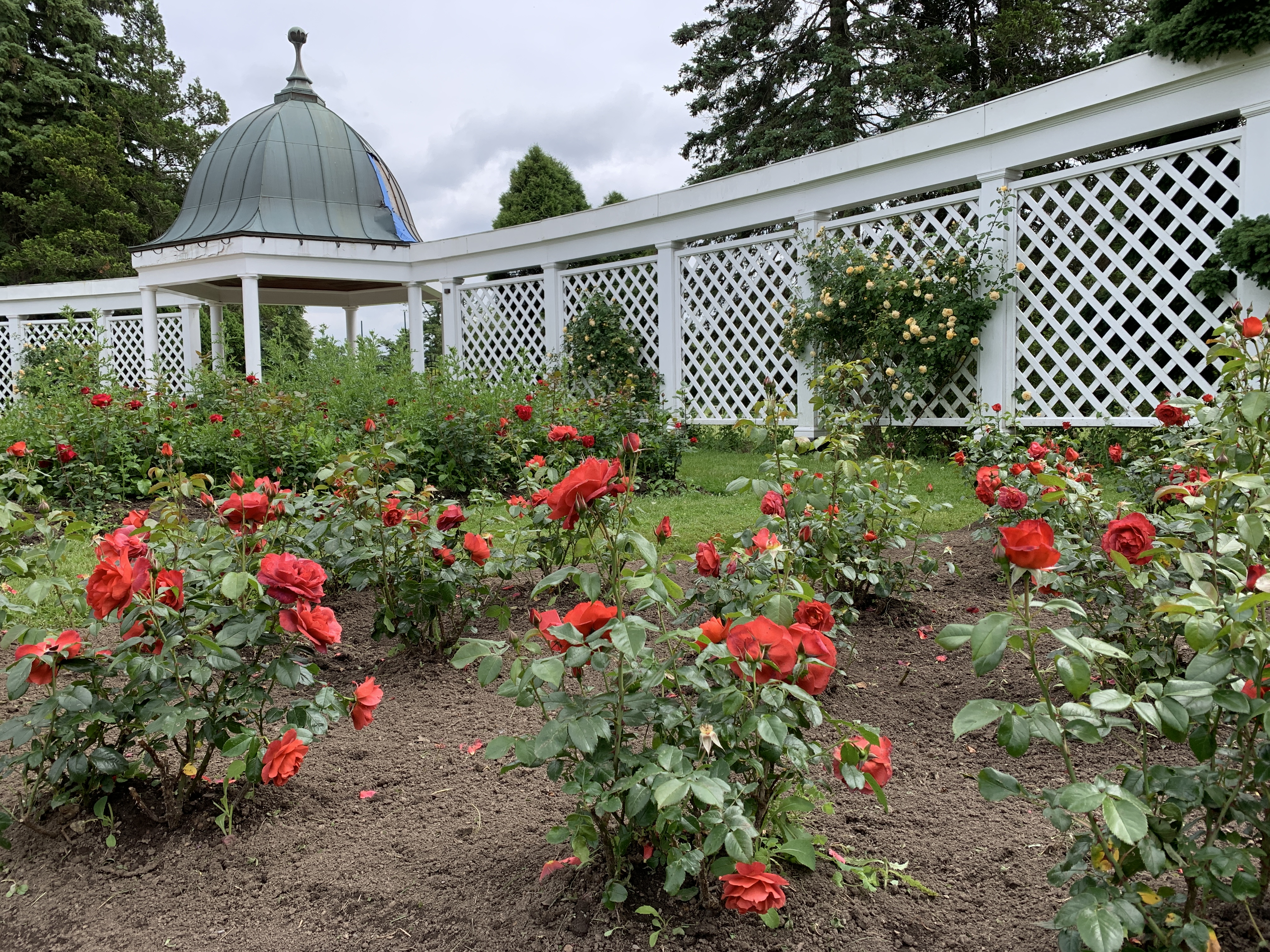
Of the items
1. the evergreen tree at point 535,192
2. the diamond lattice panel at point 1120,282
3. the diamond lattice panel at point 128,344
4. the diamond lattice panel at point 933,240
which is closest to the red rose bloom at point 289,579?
the diamond lattice panel at point 1120,282

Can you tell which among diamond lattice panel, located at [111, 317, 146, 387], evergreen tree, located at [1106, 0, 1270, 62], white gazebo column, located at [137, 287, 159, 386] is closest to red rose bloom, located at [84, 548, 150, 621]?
evergreen tree, located at [1106, 0, 1270, 62]

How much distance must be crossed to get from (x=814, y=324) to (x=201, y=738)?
590cm

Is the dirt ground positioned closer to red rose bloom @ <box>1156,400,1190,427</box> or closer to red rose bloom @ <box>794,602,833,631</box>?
red rose bloom @ <box>794,602,833,631</box>

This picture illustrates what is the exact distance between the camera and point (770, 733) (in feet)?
3.17

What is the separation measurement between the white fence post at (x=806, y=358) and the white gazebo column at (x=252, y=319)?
6.82m

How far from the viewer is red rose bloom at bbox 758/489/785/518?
1790 mm

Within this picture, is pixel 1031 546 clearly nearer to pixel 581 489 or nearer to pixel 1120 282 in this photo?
→ pixel 581 489

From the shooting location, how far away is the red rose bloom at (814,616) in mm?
1090

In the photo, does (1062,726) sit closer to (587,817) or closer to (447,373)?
(587,817)

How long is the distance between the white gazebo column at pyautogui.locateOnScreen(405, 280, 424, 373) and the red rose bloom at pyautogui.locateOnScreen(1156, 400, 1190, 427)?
964cm

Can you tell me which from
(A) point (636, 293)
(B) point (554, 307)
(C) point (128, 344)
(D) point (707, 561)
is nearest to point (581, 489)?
(D) point (707, 561)

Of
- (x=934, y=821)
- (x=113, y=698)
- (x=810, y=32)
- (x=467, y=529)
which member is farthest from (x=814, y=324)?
(x=810, y=32)

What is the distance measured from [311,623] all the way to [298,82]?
14.4 m

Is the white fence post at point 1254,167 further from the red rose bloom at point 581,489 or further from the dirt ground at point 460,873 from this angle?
the red rose bloom at point 581,489
